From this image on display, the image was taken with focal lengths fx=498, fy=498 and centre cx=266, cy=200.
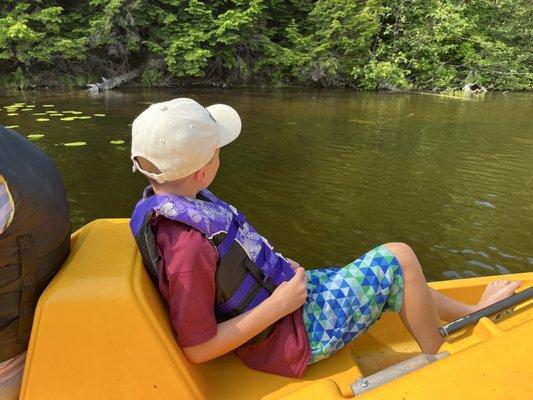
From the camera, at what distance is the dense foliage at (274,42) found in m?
15.4

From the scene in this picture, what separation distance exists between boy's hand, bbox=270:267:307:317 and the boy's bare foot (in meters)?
0.80

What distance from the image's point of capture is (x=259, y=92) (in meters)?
15.4

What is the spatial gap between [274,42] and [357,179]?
44.4 ft

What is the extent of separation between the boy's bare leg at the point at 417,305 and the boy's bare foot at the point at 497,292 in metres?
0.33

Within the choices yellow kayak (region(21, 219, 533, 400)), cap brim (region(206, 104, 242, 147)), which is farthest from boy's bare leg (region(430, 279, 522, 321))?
cap brim (region(206, 104, 242, 147))

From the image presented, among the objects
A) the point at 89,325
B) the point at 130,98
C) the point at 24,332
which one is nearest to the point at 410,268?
the point at 89,325

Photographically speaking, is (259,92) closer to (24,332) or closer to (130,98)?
A: (130,98)

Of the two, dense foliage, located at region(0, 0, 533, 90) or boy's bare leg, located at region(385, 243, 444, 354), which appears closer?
boy's bare leg, located at region(385, 243, 444, 354)

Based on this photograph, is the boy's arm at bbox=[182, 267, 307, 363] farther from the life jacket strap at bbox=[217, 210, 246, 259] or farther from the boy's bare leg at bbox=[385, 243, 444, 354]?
the boy's bare leg at bbox=[385, 243, 444, 354]

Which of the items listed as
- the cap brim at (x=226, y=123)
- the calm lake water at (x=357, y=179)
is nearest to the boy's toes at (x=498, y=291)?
the cap brim at (x=226, y=123)

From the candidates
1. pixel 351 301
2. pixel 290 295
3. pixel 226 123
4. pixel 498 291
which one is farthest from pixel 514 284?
pixel 226 123

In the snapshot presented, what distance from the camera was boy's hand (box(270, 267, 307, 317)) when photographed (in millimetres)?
1466

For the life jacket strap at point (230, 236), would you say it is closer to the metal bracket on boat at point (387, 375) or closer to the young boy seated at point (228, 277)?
the young boy seated at point (228, 277)

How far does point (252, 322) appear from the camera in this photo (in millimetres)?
1434
